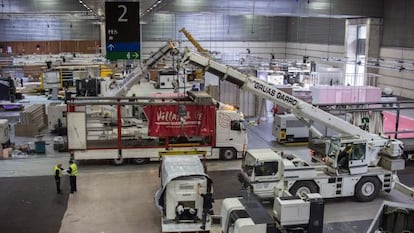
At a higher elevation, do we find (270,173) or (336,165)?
(336,165)

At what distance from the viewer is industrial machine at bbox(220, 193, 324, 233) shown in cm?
927

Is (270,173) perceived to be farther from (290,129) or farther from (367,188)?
(290,129)

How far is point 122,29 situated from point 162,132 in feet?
21.0

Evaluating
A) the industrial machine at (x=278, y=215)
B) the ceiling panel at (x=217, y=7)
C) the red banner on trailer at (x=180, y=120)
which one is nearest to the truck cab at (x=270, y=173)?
the industrial machine at (x=278, y=215)

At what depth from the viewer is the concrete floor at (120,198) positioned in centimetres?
1294

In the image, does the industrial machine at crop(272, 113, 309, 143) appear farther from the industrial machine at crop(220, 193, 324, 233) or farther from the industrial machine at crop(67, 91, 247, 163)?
the industrial machine at crop(220, 193, 324, 233)

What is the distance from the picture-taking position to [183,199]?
1188 cm

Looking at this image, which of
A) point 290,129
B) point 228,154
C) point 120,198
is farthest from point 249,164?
point 290,129

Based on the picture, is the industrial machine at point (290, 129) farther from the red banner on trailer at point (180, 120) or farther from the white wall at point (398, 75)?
the white wall at point (398, 75)

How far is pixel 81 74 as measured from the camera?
112 ft

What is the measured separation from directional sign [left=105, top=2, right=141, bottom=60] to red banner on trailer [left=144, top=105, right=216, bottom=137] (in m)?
5.45

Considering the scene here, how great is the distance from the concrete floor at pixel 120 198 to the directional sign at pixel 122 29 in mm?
4618

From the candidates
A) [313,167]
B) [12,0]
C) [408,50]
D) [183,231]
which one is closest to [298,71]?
[408,50]

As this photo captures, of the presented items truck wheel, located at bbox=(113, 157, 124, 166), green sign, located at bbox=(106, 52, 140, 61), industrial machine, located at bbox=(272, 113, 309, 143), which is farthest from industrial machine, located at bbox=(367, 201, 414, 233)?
industrial machine, located at bbox=(272, 113, 309, 143)
